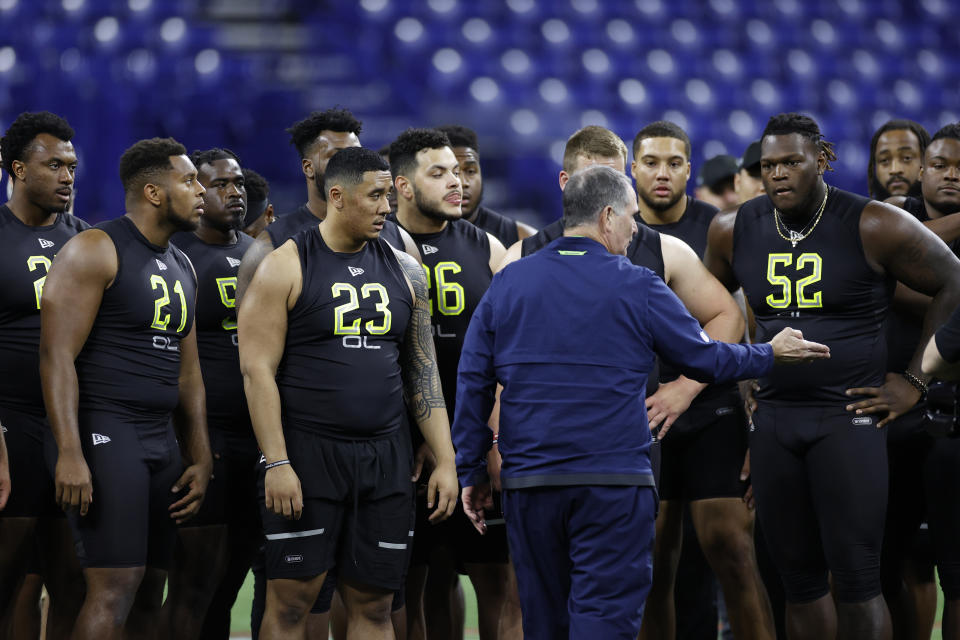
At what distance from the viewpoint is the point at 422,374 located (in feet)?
15.6

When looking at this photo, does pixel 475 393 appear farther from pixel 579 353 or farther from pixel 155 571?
pixel 155 571

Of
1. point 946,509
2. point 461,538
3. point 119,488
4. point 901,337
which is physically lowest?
point 461,538

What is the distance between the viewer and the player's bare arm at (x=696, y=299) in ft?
15.9

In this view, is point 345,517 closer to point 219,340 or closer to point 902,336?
point 219,340

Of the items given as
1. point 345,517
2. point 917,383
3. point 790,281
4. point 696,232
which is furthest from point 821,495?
point 345,517

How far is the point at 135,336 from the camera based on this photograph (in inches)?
182

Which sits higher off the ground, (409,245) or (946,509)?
(409,245)

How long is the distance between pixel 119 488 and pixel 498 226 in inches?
103

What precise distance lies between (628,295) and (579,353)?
0.84 feet

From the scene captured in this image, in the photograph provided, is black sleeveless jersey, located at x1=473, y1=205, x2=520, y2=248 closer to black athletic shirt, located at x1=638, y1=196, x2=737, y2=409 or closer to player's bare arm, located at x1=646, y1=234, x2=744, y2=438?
black athletic shirt, located at x1=638, y1=196, x2=737, y2=409

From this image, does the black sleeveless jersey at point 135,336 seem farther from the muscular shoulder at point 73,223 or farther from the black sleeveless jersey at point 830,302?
the black sleeveless jersey at point 830,302

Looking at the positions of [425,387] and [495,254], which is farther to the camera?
[495,254]

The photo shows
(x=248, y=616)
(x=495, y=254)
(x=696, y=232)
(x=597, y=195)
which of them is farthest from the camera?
(x=248, y=616)

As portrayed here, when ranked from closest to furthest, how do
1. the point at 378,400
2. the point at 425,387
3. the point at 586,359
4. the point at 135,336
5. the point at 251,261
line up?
the point at 586,359, the point at 378,400, the point at 135,336, the point at 425,387, the point at 251,261
